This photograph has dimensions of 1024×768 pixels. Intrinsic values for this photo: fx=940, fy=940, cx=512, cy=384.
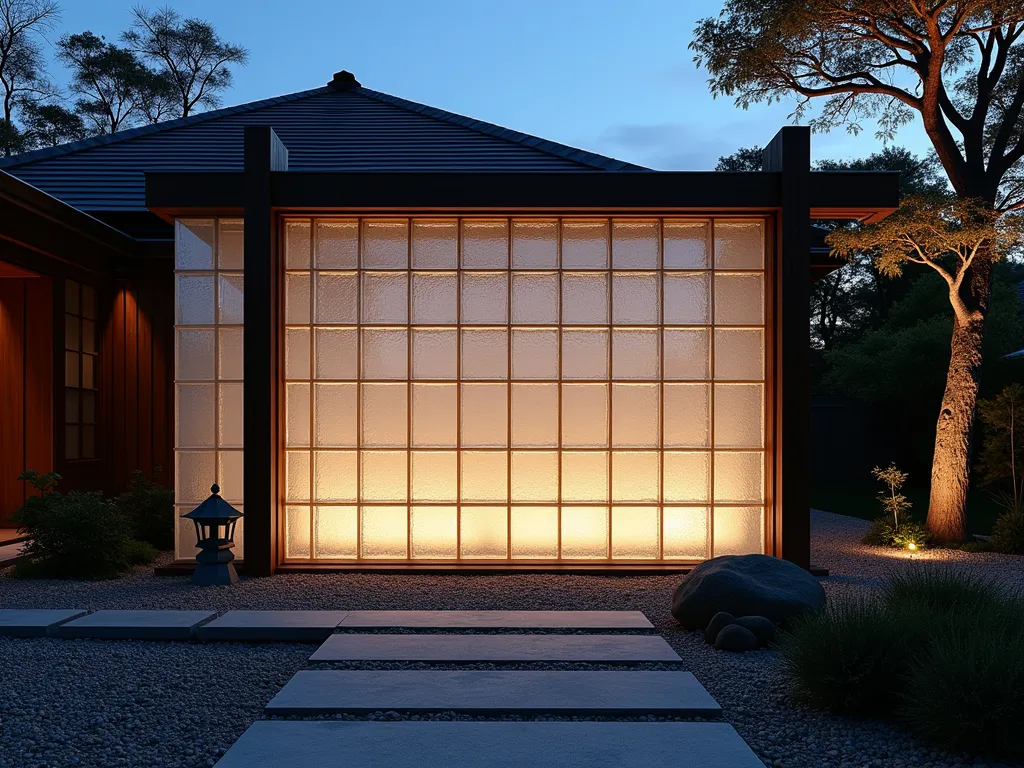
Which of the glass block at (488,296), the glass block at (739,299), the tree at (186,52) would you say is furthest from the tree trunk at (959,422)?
the tree at (186,52)

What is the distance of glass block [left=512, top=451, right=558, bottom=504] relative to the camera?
7988 millimetres

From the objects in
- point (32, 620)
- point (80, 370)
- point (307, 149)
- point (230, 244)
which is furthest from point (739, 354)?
point (80, 370)

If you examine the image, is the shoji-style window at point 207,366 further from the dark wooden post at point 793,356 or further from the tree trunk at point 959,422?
the tree trunk at point 959,422

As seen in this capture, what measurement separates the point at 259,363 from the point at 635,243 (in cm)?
330

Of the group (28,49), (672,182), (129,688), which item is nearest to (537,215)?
(672,182)

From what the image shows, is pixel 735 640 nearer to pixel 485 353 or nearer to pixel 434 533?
pixel 434 533

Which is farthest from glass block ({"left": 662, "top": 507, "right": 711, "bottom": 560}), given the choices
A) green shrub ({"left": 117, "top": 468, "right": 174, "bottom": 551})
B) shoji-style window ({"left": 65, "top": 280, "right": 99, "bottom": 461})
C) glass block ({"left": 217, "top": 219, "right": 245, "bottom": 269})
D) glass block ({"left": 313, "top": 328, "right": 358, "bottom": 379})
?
shoji-style window ({"left": 65, "top": 280, "right": 99, "bottom": 461})

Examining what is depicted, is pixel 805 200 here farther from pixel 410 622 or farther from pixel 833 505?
pixel 833 505

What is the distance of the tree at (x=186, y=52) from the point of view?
80.1 ft

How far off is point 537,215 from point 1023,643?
5.26 m

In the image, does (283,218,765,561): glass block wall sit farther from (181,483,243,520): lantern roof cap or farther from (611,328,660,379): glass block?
(181,483,243,520): lantern roof cap

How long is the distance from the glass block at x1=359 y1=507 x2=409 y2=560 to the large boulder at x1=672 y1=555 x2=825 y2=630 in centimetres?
277

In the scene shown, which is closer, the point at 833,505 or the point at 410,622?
the point at 410,622

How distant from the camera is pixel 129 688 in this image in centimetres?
452
